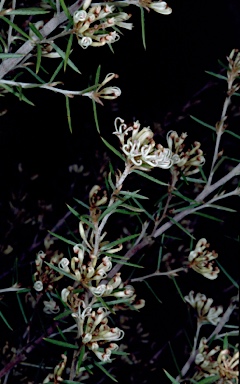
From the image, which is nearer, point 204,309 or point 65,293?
point 65,293

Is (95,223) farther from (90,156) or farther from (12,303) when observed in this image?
(90,156)

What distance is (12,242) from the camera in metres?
1.17

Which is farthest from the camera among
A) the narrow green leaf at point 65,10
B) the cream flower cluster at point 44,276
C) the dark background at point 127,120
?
the dark background at point 127,120

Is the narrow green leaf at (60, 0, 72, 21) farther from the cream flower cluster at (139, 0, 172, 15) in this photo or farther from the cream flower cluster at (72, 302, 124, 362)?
the cream flower cluster at (72, 302, 124, 362)

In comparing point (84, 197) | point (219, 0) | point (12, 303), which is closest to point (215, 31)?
point (219, 0)

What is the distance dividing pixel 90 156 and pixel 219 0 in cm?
90

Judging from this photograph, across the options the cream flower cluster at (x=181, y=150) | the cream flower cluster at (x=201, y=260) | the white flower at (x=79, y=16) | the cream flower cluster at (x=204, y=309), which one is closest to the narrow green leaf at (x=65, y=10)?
the white flower at (x=79, y=16)

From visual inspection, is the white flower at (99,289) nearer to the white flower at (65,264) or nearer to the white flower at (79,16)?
the white flower at (65,264)

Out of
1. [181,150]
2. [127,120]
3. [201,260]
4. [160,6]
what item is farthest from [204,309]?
[127,120]

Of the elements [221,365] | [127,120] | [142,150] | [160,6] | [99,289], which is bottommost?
[127,120]

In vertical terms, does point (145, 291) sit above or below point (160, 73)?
below

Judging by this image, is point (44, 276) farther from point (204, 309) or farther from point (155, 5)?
point (155, 5)

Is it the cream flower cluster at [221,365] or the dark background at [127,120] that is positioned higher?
the cream flower cluster at [221,365]

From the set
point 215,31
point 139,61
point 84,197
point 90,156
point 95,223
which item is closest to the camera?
point 95,223
